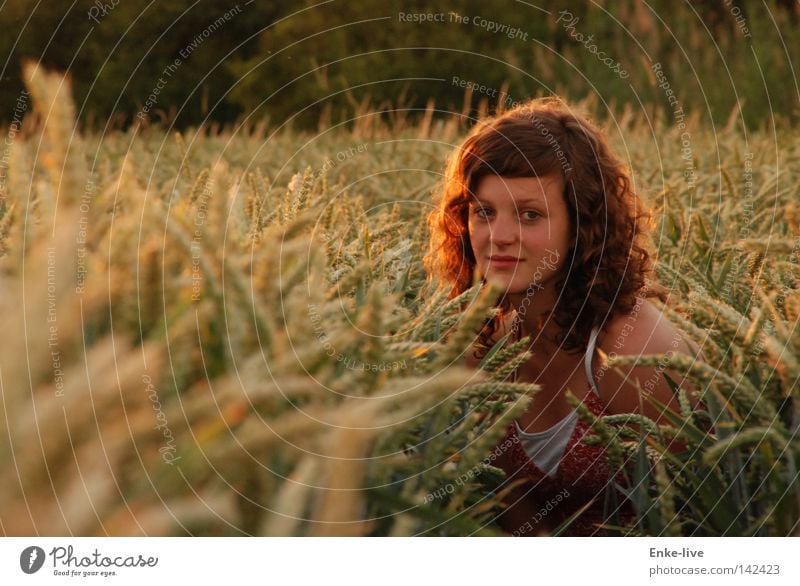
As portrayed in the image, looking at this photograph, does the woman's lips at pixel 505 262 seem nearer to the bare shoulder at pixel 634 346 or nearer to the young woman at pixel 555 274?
the young woman at pixel 555 274

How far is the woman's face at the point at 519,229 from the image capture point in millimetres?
2021

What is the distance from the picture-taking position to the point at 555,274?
7.27 ft

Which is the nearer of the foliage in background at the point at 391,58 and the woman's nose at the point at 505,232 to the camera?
the woman's nose at the point at 505,232

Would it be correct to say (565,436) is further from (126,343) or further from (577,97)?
(577,97)

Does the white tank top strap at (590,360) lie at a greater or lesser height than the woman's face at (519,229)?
lesser

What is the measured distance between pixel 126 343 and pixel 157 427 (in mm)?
132

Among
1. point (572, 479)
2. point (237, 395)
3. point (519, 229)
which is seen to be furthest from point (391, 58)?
point (237, 395)

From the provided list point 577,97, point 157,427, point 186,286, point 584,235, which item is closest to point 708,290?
point 584,235

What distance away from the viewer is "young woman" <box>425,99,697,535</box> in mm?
2045

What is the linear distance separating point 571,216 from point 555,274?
14 centimetres

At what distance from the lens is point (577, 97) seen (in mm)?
8852

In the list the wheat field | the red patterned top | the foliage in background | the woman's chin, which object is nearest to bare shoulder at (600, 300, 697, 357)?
the red patterned top

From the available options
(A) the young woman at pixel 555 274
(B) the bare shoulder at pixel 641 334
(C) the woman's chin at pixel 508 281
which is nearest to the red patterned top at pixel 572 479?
(A) the young woman at pixel 555 274

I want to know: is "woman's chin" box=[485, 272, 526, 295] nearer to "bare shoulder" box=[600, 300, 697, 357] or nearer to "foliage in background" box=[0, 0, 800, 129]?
"bare shoulder" box=[600, 300, 697, 357]
